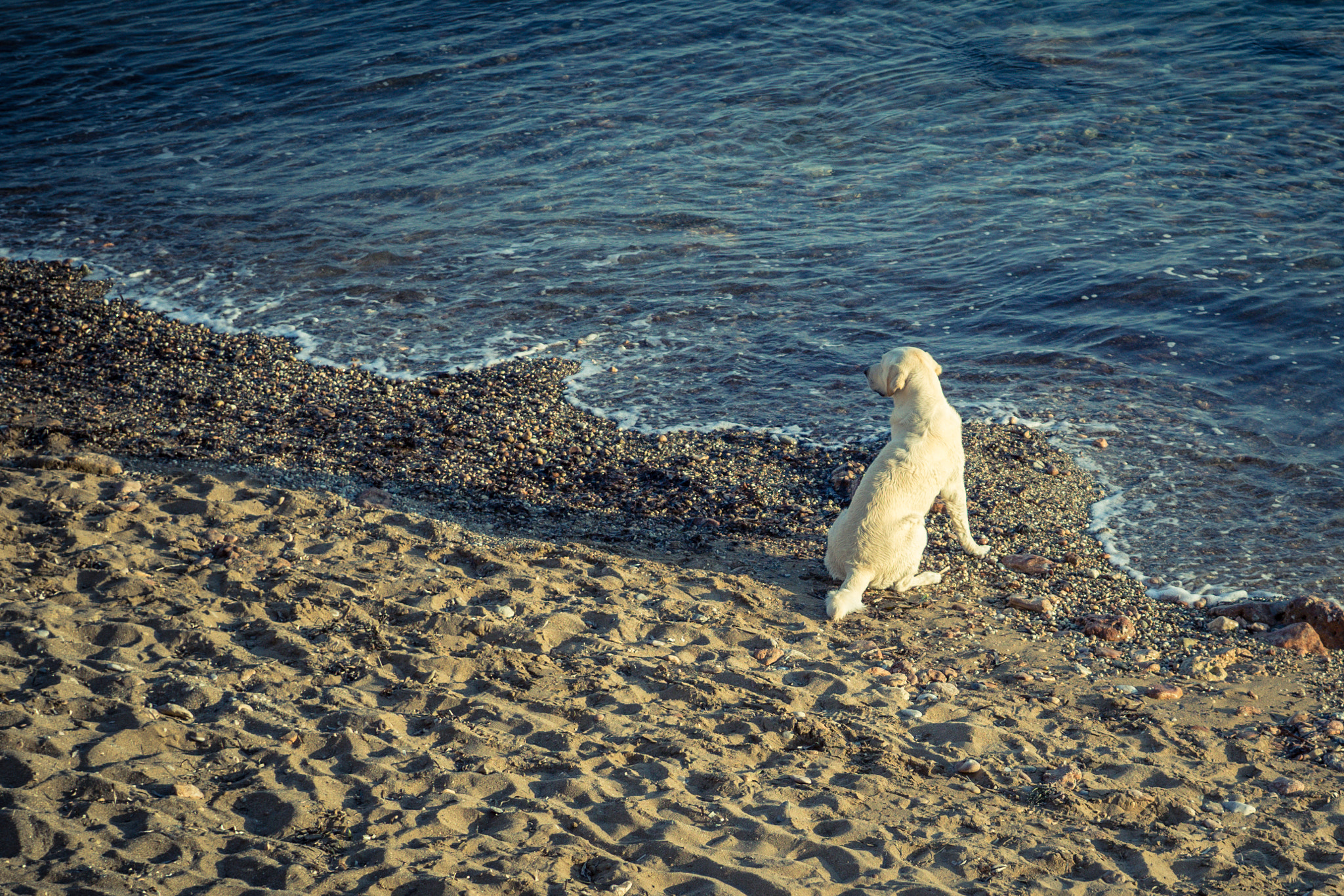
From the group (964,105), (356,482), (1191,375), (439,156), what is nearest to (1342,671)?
(1191,375)

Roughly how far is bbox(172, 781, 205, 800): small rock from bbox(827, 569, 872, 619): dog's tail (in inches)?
158

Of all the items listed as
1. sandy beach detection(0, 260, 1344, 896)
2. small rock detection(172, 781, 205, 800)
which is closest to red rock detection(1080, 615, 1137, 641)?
sandy beach detection(0, 260, 1344, 896)

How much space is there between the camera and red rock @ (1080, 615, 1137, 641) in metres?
6.64

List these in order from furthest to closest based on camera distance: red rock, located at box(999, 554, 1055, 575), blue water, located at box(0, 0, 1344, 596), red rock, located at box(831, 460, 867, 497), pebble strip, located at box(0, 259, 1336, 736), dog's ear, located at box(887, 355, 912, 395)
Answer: blue water, located at box(0, 0, 1344, 596) < red rock, located at box(831, 460, 867, 497) < red rock, located at box(999, 554, 1055, 575) < pebble strip, located at box(0, 259, 1336, 736) < dog's ear, located at box(887, 355, 912, 395)

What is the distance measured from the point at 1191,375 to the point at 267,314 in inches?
426

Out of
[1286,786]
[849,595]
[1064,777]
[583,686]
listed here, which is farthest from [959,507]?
[583,686]

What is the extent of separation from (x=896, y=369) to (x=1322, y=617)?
332cm

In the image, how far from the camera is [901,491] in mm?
7059

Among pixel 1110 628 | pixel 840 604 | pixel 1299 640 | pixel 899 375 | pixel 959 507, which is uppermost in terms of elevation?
pixel 899 375

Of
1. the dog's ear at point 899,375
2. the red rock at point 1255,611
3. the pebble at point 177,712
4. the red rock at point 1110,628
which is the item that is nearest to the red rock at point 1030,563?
the red rock at point 1110,628

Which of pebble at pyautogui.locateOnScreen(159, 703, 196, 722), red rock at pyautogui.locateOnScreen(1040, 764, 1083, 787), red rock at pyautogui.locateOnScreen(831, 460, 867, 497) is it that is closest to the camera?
pebble at pyautogui.locateOnScreen(159, 703, 196, 722)

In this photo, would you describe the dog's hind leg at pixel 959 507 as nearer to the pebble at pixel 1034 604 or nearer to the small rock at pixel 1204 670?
the pebble at pixel 1034 604

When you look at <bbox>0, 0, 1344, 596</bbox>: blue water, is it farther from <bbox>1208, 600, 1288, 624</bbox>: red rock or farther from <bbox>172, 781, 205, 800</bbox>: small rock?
<bbox>172, 781, 205, 800</bbox>: small rock

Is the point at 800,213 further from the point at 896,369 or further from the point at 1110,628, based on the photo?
the point at 1110,628
